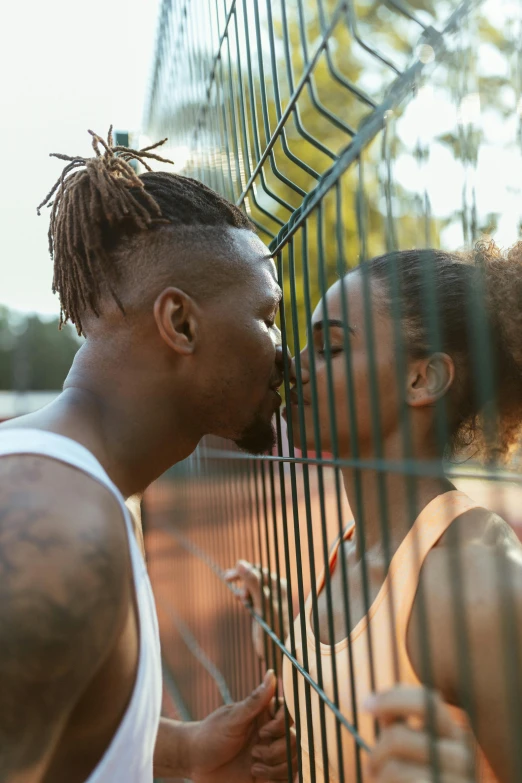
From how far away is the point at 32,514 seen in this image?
4.44 feet

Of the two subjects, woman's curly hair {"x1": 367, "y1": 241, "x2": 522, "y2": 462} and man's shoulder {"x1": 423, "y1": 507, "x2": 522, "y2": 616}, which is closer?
man's shoulder {"x1": 423, "y1": 507, "x2": 522, "y2": 616}

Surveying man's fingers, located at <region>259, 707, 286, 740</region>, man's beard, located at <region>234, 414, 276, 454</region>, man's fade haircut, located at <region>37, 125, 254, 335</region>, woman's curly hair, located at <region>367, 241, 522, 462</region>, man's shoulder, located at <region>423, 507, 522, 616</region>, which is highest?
man's fade haircut, located at <region>37, 125, 254, 335</region>

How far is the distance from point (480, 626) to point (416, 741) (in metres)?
0.24

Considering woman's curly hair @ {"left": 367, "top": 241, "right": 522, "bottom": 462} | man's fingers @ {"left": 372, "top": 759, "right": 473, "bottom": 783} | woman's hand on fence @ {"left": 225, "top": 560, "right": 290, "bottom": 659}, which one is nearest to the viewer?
man's fingers @ {"left": 372, "top": 759, "right": 473, "bottom": 783}

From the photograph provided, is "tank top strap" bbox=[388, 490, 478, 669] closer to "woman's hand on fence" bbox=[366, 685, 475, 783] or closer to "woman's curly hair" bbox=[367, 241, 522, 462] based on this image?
"woman's curly hair" bbox=[367, 241, 522, 462]

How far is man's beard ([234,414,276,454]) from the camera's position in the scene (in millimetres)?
1979

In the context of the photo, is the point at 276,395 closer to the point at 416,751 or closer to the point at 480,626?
the point at 480,626

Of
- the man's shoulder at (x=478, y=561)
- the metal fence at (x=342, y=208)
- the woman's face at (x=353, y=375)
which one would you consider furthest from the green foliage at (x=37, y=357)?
the man's shoulder at (x=478, y=561)

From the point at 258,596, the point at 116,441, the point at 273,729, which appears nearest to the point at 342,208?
the point at 116,441

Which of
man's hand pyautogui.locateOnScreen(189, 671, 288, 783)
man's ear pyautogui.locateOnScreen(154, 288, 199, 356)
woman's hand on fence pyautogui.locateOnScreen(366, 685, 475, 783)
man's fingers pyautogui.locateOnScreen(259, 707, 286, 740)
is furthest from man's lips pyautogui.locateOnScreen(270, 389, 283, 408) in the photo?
woman's hand on fence pyautogui.locateOnScreen(366, 685, 475, 783)

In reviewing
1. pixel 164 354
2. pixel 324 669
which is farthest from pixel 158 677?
pixel 164 354

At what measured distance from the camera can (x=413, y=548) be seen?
1.54m

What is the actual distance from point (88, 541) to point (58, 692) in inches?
9.8

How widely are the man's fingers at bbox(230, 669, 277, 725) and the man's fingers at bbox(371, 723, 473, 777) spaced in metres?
1.14
